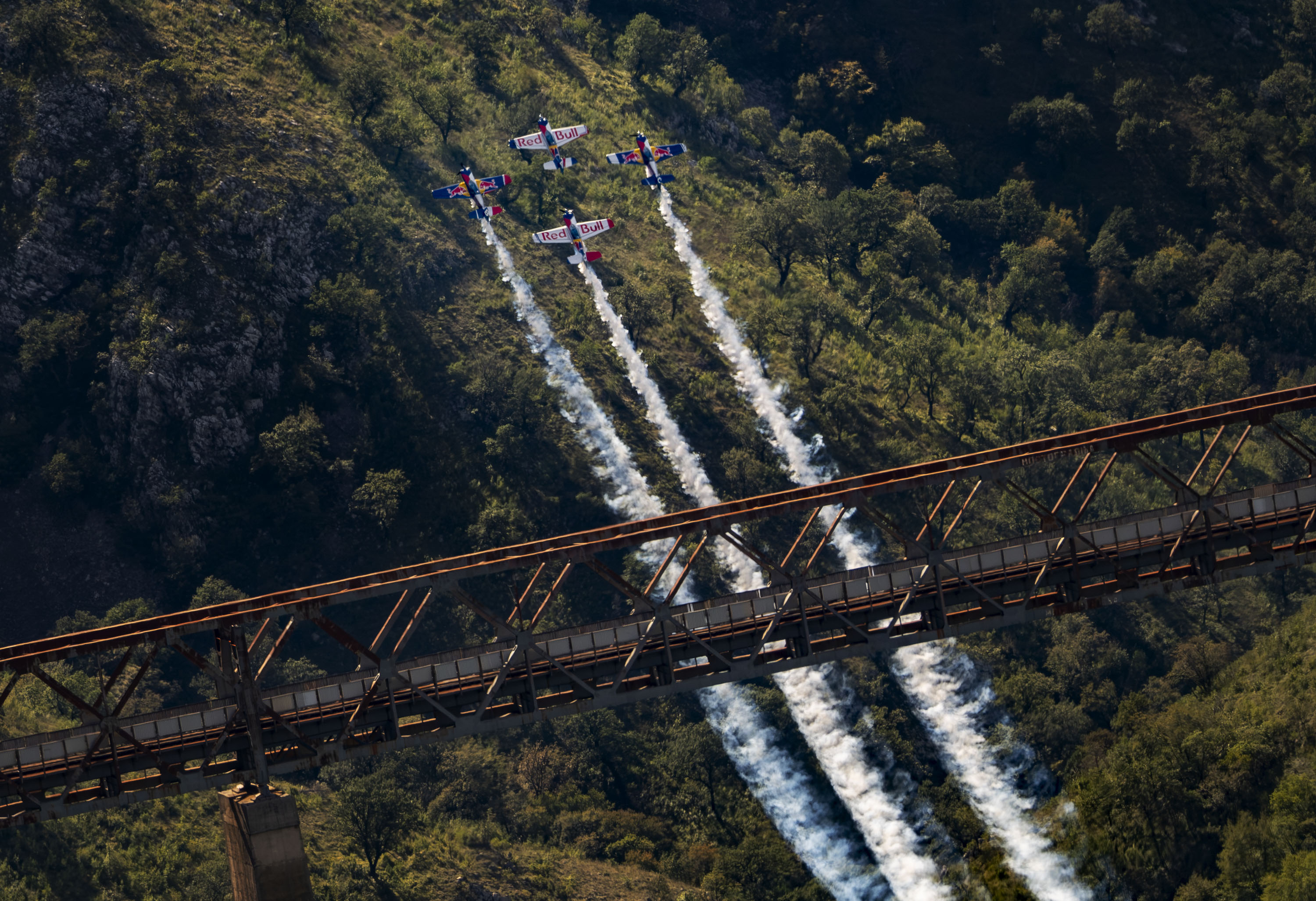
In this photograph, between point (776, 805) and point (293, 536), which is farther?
point (293, 536)

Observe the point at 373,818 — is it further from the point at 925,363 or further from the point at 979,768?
the point at 925,363

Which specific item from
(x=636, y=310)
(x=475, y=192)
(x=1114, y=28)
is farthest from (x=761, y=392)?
(x=1114, y=28)

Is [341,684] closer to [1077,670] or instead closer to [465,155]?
[1077,670]

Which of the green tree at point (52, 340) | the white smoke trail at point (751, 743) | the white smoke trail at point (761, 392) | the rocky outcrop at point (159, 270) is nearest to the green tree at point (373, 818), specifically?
the white smoke trail at point (751, 743)

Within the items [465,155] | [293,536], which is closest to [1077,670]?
[293,536]

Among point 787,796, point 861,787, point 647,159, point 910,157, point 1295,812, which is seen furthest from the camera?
point 910,157

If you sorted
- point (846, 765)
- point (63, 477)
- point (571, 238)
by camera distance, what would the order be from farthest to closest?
1. point (571, 238)
2. point (63, 477)
3. point (846, 765)
